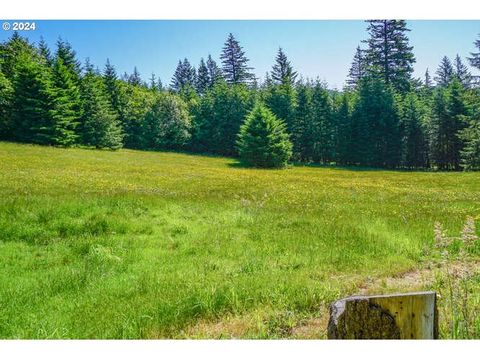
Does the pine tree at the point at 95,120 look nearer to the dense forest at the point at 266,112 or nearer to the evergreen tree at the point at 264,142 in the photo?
the dense forest at the point at 266,112

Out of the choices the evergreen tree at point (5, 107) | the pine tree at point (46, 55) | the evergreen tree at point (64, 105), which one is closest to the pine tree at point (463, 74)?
the evergreen tree at point (64, 105)

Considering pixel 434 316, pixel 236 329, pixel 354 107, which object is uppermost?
pixel 354 107

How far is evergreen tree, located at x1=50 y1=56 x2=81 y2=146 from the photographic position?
4062 centimetres

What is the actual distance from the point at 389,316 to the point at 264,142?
4440 centimetres

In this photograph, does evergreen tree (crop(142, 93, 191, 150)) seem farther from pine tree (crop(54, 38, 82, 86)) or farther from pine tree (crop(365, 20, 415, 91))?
pine tree (crop(365, 20, 415, 91))

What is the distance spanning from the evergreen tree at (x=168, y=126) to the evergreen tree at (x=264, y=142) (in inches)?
594

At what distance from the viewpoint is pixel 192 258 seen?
863 cm

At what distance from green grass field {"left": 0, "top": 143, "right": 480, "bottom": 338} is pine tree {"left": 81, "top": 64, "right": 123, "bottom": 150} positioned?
1331 inches

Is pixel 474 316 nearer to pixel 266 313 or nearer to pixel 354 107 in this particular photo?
pixel 266 313

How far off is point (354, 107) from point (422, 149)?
11688mm

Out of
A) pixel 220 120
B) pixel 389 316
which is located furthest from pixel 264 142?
pixel 389 316

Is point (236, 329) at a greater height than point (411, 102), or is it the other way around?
point (411, 102)
